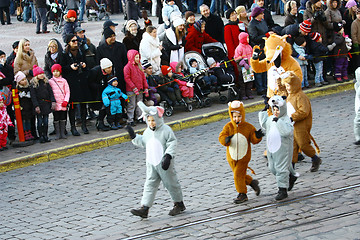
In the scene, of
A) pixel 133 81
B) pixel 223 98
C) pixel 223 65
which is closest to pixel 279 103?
pixel 133 81

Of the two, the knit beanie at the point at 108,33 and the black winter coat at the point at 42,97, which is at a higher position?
the knit beanie at the point at 108,33

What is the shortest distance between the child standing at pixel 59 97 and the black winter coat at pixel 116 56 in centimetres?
130

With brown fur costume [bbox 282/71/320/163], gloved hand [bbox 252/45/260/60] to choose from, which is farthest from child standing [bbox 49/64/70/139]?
brown fur costume [bbox 282/71/320/163]

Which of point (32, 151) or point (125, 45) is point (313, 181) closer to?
point (32, 151)

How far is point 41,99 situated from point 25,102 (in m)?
0.33

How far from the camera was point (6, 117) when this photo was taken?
13695 mm

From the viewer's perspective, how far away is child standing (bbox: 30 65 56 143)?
45.3 feet

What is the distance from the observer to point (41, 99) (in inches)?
546

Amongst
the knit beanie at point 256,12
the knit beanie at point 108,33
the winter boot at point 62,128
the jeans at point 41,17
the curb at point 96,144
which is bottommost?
the curb at point 96,144

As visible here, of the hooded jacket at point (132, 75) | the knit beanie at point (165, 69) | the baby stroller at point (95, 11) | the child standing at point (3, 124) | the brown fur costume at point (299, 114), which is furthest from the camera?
the baby stroller at point (95, 11)

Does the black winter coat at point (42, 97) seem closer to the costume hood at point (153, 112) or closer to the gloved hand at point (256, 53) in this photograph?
the gloved hand at point (256, 53)

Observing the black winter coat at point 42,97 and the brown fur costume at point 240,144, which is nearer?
the brown fur costume at point 240,144

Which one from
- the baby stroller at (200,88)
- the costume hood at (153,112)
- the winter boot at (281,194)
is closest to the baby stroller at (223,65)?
the baby stroller at (200,88)

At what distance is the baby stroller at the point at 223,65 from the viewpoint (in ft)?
53.1
